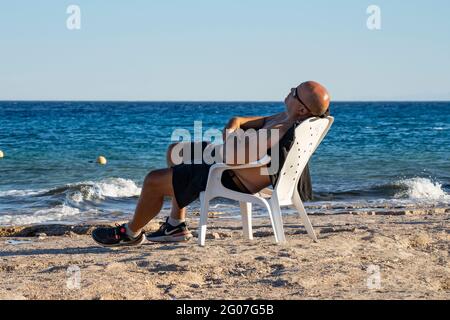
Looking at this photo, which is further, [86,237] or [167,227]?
[86,237]

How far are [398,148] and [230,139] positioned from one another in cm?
1953

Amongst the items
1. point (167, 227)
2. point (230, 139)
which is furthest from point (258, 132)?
point (167, 227)

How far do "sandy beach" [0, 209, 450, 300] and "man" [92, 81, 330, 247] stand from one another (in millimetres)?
176

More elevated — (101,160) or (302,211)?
(302,211)

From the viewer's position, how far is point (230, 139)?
545 cm

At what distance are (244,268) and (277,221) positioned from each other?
0.75 m

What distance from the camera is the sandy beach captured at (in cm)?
446

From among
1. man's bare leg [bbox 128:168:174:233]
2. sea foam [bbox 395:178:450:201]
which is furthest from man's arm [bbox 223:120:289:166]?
sea foam [bbox 395:178:450:201]

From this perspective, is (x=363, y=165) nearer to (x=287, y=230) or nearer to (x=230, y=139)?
(x=287, y=230)

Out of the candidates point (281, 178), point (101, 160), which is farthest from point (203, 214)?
point (101, 160)

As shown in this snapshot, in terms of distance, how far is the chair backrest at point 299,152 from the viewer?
548 cm

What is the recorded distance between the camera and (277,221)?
18.8ft

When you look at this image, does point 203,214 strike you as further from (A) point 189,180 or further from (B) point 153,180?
(B) point 153,180
